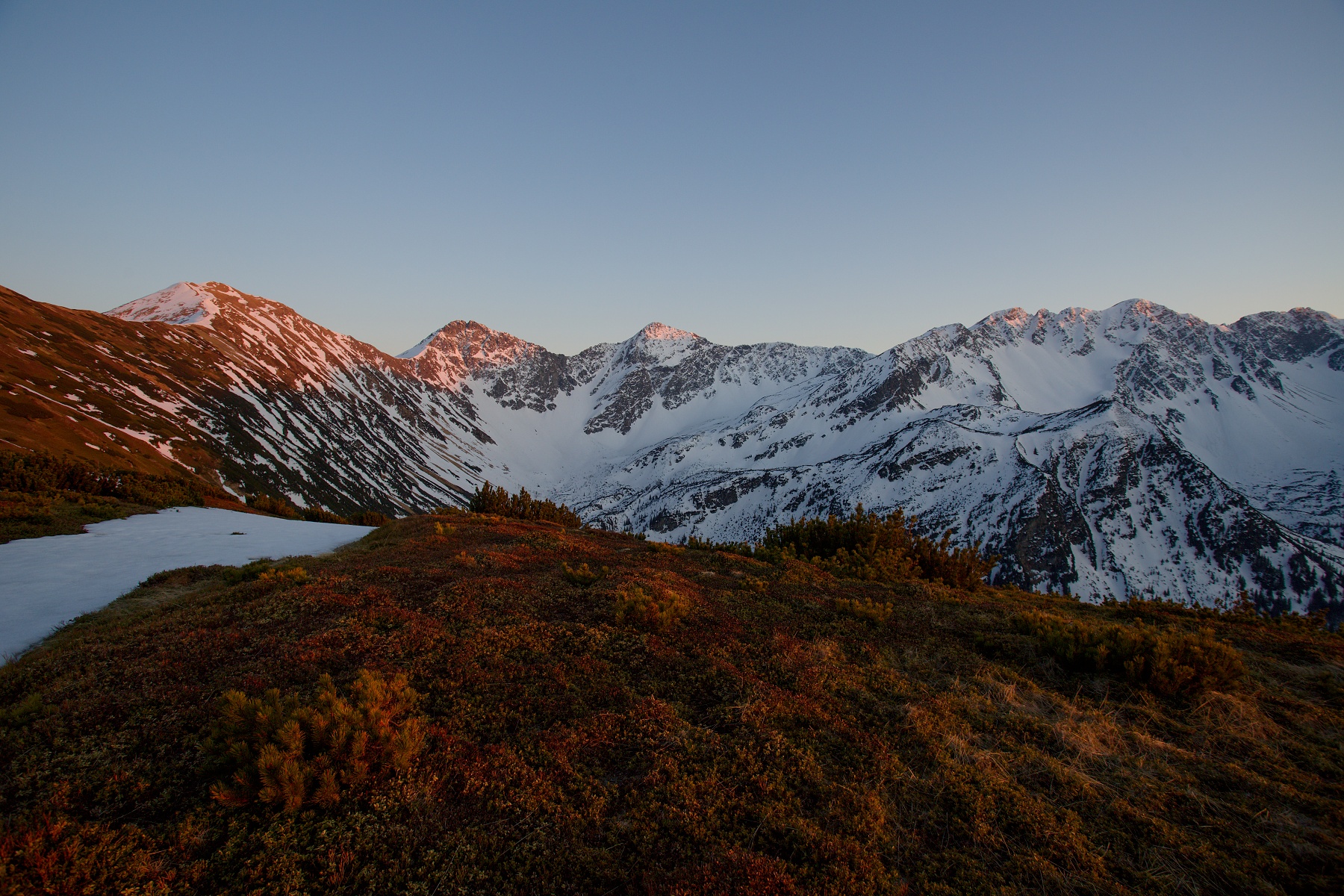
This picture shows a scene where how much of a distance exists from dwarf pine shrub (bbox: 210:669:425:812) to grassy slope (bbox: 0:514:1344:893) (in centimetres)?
20

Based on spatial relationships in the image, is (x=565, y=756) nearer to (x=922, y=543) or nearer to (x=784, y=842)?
(x=784, y=842)

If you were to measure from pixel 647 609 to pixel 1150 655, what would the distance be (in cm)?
859

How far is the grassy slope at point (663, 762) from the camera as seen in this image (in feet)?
14.8

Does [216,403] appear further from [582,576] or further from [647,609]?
[647,609]

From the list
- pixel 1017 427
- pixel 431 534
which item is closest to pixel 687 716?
pixel 431 534

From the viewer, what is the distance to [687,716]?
704 cm

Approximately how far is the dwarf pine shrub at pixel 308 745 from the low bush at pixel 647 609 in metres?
4.17

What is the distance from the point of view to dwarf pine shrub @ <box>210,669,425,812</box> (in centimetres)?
483

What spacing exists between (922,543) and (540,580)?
1451 cm

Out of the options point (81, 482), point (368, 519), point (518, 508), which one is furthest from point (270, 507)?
point (518, 508)

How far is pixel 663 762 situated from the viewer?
5934mm

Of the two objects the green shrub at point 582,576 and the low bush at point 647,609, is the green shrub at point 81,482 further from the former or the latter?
the low bush at point 647,609

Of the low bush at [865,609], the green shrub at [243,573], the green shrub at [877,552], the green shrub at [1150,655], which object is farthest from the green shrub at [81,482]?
the green shrub at [1150,655]

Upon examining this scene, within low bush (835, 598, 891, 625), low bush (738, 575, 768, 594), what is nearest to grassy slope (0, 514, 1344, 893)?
low bush (835, 598, 891, 625)
